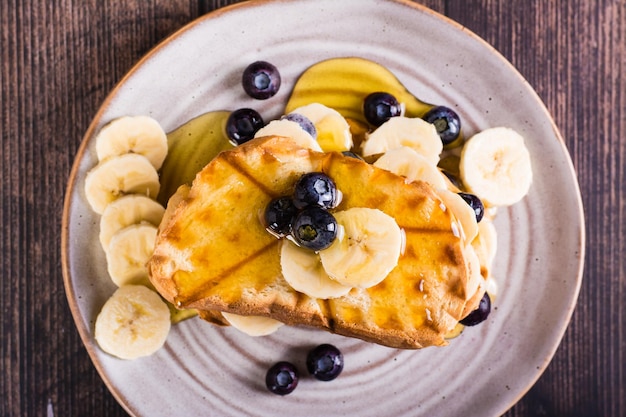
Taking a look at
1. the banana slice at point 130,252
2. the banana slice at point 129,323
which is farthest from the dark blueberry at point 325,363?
the banana slice at point 130,252

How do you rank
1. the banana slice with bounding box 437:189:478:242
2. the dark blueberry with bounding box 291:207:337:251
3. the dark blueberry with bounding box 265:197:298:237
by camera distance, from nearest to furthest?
the dark blueberry with bounding box 291:207:337:251 < the dark blueberry with bounding box 265:197:298:237 < the banana slice with bounding box 437:189:478:242

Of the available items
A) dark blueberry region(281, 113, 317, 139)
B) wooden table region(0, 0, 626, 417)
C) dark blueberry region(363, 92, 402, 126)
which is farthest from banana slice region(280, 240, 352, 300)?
wooden table region(0, 0, 626, 417)

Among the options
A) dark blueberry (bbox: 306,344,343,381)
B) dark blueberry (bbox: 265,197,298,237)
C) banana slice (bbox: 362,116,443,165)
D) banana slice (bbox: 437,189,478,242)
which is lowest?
dark blueberry (bbox: 306,344,343,381)

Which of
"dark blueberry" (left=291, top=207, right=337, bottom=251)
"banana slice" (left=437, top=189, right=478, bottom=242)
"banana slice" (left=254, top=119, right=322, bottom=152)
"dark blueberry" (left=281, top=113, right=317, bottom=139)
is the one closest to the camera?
"dark blueberry" (left=291, top=207, right=337, bottom=251)

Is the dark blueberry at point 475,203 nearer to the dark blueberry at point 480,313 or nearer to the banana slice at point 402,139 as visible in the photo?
the banana slice at point 402,139

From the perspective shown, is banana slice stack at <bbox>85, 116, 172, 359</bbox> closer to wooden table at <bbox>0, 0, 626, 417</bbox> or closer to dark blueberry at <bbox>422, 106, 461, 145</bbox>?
wooden table at <bbox>0, 0, 626, 417</bbox>

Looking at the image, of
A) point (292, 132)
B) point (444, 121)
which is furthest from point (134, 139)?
point (444, 121)

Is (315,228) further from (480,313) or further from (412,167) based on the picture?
(480,313)

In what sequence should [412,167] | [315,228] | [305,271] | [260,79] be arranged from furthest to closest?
[260,79] → [412,167] → [305,271] → [315,228]
